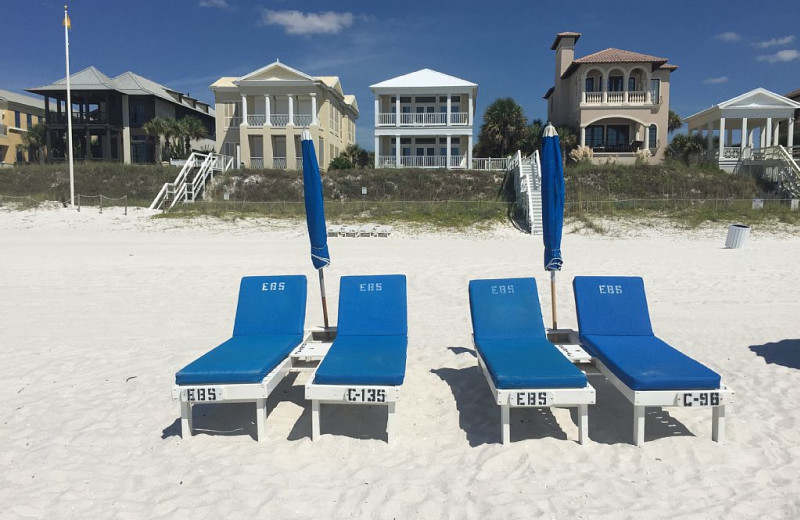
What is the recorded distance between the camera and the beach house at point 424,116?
3572 centimetres

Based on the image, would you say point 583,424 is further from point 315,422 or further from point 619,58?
point 619,58

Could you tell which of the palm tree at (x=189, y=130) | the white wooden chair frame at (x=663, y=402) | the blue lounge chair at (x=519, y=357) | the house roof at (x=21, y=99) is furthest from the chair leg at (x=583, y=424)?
the house roof at (x=21, y=99)

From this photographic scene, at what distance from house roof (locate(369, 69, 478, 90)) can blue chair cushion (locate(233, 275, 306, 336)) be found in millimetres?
31621

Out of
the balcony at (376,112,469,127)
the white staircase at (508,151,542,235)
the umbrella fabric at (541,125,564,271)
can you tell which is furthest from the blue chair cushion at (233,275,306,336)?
the balcony at (376,112,469,127)

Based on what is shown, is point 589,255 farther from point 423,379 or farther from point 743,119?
point 743,119

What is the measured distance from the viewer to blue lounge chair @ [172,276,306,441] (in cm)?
444

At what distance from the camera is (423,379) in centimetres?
601

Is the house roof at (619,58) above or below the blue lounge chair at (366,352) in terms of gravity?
above

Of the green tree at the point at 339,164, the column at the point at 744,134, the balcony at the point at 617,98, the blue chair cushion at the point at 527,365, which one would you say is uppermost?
the balcony at the point at 617,98

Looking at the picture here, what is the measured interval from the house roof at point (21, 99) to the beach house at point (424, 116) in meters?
34.5

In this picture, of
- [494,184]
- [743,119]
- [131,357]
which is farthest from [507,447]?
[743,119]

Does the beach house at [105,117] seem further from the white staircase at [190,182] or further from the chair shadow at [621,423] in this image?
the chair shadow at [621,423]

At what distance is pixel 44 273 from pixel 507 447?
12.6 metres

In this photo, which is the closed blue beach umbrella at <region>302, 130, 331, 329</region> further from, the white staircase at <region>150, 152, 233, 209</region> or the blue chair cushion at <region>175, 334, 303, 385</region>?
the white staircase at <region>150, 152, 233, 209</region>
